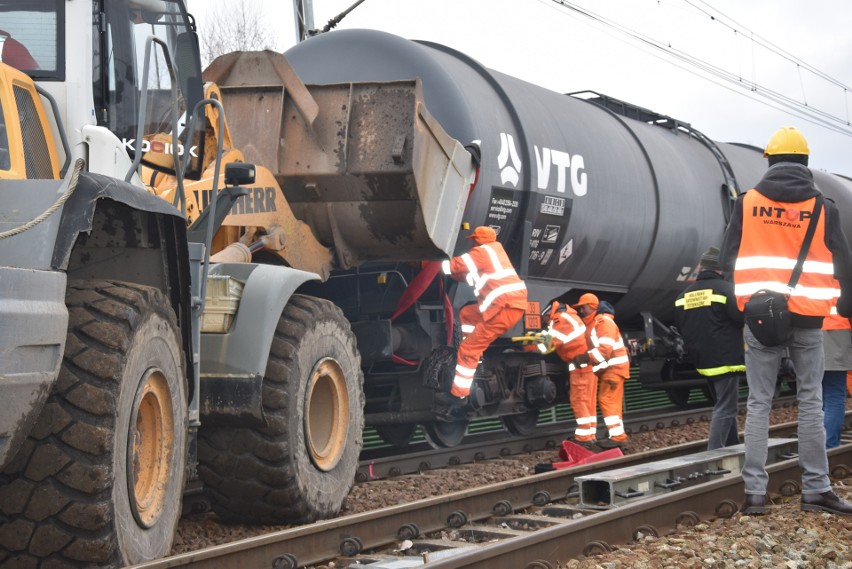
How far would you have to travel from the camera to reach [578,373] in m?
10.2

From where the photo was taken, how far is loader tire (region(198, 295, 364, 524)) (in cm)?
605

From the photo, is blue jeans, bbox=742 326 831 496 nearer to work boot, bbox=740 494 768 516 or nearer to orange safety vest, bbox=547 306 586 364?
work boot, bbox=740 494 768 516

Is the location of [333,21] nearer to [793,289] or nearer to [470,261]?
[470,261]

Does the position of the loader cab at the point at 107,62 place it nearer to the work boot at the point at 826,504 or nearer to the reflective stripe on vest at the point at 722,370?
the work boot at the point at 826,504

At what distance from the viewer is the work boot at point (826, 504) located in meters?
6.09

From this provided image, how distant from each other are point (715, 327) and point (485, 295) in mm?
2173

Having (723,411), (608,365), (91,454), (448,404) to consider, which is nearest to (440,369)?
(448,404)

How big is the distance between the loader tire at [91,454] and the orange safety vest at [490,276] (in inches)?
197

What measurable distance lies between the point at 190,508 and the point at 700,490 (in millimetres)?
3082

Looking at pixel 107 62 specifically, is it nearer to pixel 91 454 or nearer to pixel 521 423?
pixel 91 454

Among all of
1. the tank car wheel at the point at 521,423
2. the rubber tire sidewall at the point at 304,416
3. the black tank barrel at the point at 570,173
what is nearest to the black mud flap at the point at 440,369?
the black tank barrel at the point at 570,173

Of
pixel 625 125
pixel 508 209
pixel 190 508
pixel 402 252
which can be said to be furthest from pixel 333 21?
pixel 190 508

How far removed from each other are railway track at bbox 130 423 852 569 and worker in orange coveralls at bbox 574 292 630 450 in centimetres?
245

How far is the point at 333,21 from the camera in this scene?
1769 cm
